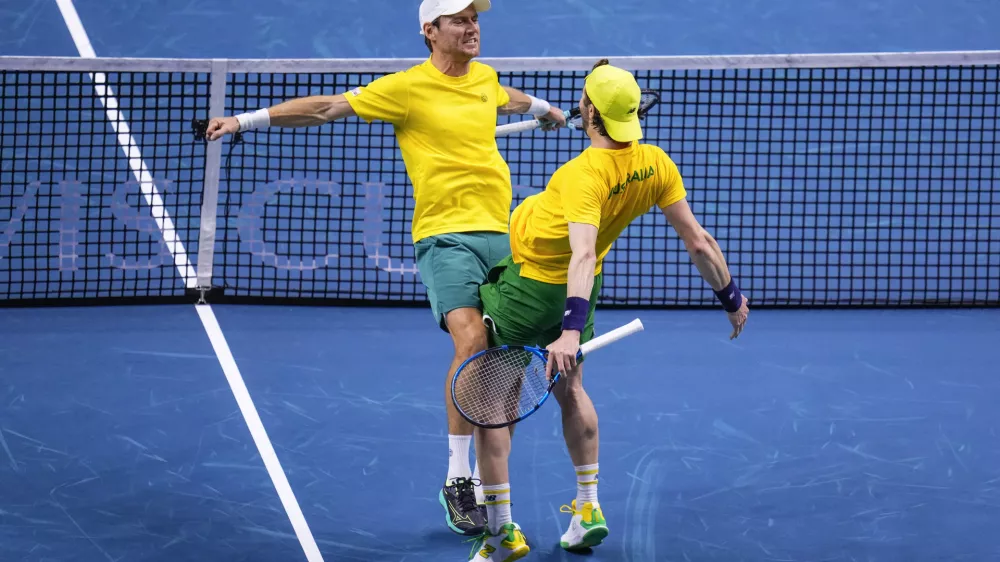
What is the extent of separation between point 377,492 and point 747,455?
1807 mm

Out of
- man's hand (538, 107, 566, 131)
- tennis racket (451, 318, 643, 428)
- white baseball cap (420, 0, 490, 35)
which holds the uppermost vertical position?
white baseball cap (420, 0, 490, 35)

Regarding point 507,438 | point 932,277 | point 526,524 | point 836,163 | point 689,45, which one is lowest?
point 526,524

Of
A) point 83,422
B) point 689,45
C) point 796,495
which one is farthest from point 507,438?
point 689,45

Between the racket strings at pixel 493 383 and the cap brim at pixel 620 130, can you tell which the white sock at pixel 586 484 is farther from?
the cap brim at pixel 620 130

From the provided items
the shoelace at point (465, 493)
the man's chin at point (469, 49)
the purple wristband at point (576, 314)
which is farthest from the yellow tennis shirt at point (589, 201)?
the shoelace at point (465, 493)

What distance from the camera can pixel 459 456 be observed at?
5707 mm

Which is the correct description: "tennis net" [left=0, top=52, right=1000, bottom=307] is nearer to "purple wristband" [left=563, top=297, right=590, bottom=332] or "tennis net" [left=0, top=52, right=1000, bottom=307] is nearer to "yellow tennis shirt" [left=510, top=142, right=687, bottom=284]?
"yellow tennis shirt" [left=510, top=142, right=687, bottom=284]

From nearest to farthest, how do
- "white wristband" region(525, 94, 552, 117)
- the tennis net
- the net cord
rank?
"white wristband" region(525, 94, 552, 117) → the net cord → the tennis net

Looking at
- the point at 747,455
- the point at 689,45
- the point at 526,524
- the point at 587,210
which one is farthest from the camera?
the point at 689,45

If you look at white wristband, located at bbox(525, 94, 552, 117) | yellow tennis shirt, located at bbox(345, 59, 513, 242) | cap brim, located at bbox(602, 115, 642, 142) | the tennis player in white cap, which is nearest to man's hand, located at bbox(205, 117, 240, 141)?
the tennis player in white cap

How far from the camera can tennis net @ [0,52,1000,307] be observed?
8.35 meters

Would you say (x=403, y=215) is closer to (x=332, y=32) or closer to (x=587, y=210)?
(x=332, y=32)

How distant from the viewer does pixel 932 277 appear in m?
8.80

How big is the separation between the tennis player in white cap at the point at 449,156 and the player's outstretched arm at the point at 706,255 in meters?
1.00
